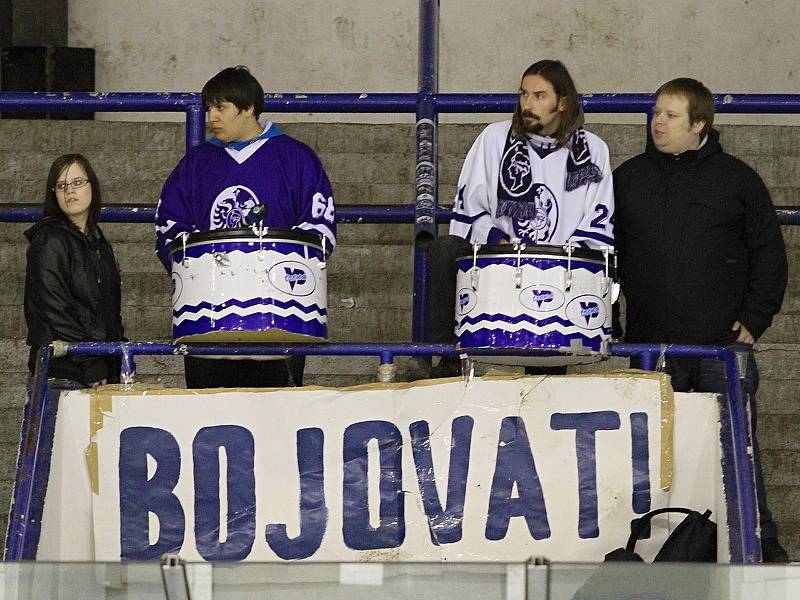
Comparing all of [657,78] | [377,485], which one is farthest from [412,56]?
[377,485]

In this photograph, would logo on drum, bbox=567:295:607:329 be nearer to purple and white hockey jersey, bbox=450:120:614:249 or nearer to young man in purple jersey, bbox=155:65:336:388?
purple and white hockey jersey, bbox=450:120:614:249

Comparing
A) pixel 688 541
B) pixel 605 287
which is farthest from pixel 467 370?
pixel 688 541

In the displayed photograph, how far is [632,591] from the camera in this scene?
3529 mm

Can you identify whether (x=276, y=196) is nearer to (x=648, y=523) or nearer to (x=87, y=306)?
(x=87, y=306)

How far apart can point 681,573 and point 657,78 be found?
7.07 m

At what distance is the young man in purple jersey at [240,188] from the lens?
5418 millimetres

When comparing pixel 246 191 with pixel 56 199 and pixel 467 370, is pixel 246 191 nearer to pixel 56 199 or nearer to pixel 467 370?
pixel 56 199

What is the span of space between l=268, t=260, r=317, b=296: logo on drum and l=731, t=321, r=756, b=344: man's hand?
4.59ft

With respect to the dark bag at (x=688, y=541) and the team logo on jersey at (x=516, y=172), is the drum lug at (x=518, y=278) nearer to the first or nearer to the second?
the team logo on jersey at (x=516, y=172)

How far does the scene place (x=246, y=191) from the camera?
17.9 ft

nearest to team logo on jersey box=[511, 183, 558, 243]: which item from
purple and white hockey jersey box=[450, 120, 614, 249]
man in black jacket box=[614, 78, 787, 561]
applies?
purple and white hockey jersey box=[450, 120, 614, 249]

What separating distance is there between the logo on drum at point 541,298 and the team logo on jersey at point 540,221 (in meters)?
0.46

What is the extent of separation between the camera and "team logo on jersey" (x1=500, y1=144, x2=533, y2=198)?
5.30m

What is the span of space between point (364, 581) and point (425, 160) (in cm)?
291
